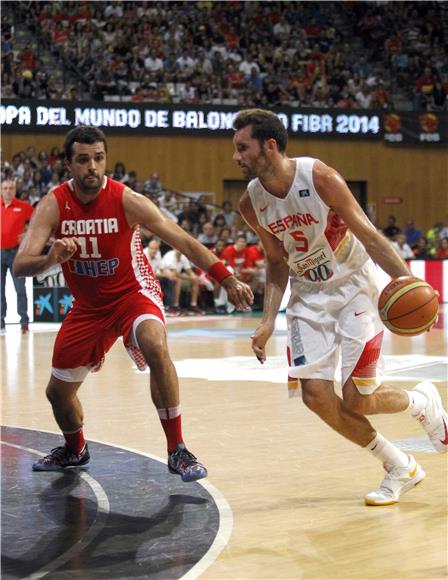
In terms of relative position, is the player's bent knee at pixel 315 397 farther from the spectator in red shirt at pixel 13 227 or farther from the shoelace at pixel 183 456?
the spectator in red shirt at pixel 13 227

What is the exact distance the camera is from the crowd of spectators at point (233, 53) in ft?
68.7

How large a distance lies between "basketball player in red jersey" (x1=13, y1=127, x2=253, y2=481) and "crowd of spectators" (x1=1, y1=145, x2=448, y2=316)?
33.9 feet

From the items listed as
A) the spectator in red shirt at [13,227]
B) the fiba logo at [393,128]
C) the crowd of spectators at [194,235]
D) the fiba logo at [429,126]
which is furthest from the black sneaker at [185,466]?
the fiba logo at [429,126]

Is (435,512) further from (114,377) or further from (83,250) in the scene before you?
(114,377)

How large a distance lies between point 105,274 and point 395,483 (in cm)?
182

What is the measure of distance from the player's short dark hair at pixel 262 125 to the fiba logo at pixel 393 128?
1947 cm

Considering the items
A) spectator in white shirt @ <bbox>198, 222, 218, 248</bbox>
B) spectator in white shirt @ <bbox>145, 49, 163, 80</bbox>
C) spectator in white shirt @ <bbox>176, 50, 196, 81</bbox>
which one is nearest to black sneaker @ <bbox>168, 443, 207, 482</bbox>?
spectator in white shirt @ <bbox>198, 222, 218, 248</bbox>

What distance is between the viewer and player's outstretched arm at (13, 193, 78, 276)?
14.4 feet

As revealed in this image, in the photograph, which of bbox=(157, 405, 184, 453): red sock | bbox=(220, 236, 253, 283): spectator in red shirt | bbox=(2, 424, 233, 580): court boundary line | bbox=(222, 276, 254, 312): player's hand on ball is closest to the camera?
bbox=(2, 424, 233, 580): court boundary line

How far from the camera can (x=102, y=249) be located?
16.9 ft

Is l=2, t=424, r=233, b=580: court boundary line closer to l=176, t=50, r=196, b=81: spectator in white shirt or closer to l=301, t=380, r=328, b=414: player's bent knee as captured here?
l=301, t=380, r=328, b=414: player's bent knee

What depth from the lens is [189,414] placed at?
23.5 ft

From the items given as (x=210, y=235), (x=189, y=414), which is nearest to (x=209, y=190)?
(x=210, y=235)

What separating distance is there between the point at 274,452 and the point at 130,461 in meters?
0.87
